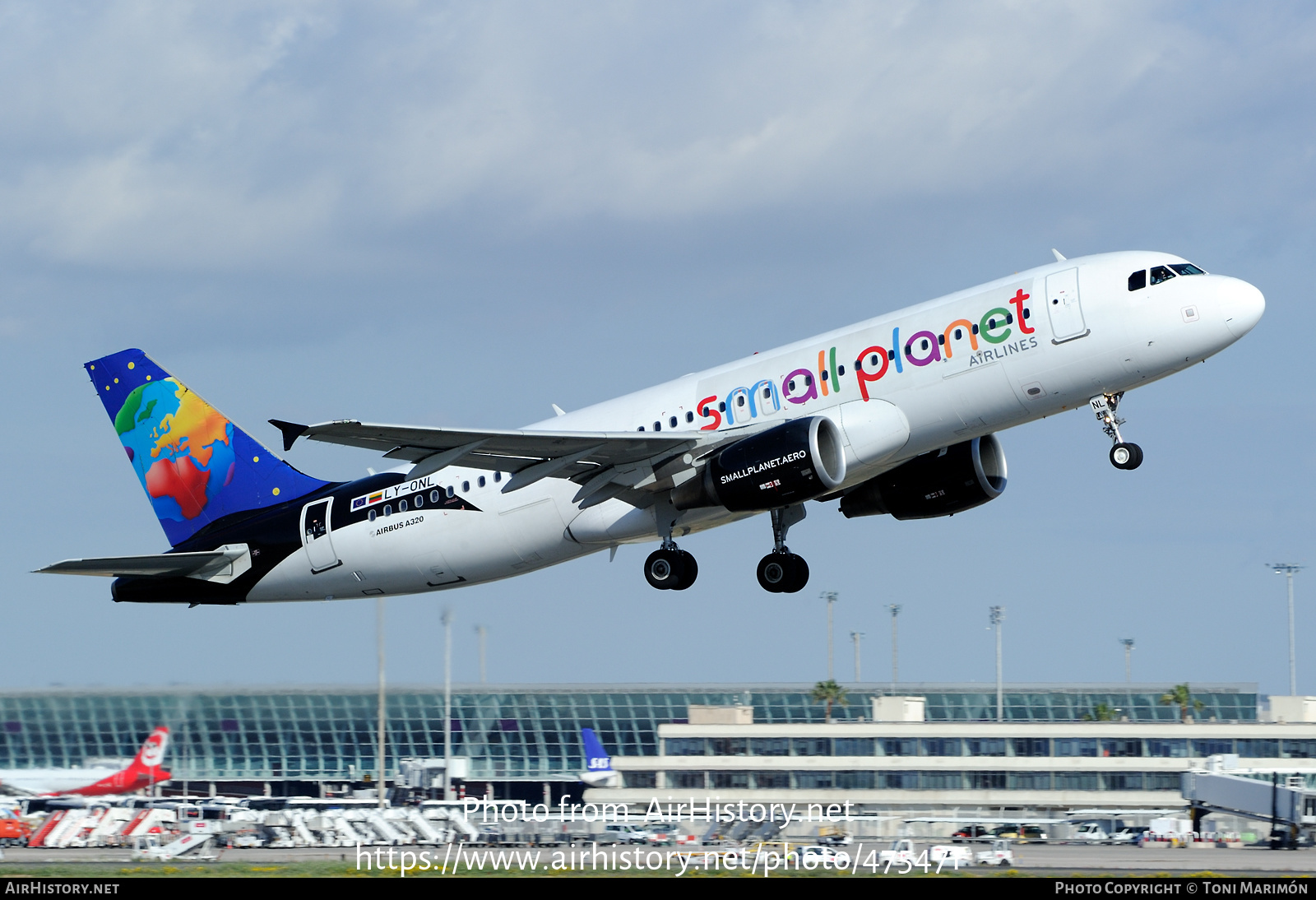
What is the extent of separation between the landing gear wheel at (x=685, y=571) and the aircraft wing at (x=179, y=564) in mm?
11286

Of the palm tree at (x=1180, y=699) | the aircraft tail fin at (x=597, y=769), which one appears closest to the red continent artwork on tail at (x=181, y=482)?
the aircraft tail fin at (x=597, y=769)

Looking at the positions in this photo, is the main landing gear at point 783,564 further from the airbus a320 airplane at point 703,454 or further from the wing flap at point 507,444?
the wing flap at point 507,444

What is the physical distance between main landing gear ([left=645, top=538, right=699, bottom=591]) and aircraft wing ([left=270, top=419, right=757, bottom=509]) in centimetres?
134

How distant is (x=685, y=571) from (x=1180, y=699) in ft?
223

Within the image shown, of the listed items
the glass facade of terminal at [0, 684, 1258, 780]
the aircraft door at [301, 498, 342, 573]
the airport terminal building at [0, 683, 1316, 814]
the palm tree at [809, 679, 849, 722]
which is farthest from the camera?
the palm tree at [809, 679, 849, 722]

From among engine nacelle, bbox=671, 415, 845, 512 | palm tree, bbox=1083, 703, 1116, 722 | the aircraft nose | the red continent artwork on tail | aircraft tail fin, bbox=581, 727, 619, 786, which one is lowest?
aircraft tail fin, bbox=581, 727, 619, 786

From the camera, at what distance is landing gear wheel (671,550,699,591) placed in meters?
36.4

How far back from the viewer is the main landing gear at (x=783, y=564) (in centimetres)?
3703

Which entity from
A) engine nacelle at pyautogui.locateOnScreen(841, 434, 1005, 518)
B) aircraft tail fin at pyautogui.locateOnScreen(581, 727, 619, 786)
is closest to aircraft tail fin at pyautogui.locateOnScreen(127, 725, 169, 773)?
aircraft tail fin at pyautogui.locateOnScreen(581, 727, 619, 786)

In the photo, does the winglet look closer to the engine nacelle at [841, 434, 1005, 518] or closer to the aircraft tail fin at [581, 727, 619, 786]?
the engine nacelle at [841, 434, 1005, 518]

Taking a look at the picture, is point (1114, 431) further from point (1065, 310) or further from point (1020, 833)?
point (1020, 833)

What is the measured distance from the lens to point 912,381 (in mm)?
32844

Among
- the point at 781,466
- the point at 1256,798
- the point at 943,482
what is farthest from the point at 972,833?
the point at 781,466
